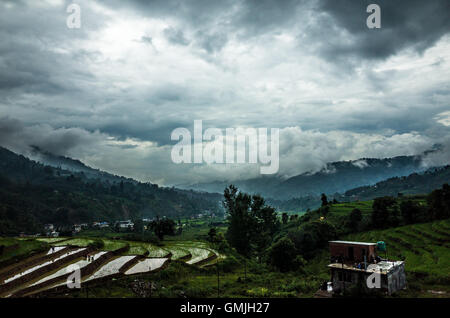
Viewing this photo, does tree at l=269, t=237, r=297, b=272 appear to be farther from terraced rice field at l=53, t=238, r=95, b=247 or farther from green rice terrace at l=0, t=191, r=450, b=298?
terraced rice field at l=53, t=238, r=95, b=247

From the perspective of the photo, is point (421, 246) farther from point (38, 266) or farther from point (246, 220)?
point (38, 266)

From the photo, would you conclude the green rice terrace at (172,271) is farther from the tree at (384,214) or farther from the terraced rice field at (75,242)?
the tree at (384,214)

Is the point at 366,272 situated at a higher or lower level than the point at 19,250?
lower

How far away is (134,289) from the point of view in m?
26.1

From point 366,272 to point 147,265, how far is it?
884 inches

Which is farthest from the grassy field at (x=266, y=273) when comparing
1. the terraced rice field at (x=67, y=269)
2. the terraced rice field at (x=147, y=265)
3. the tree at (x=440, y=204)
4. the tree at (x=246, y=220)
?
the tree at (x=246, y=220)

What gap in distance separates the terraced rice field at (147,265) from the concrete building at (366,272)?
61.2ft

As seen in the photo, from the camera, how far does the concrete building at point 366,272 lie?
81.8 ft

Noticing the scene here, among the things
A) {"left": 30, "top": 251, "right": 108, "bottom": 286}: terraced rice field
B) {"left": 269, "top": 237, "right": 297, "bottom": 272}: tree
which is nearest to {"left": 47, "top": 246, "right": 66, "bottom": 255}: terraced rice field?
{"left": 30, "top": 251, "right": 108, "bottom": 286}: terraced rice field

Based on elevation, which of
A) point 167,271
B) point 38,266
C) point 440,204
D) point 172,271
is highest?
point 440,204

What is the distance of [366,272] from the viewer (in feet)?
83.7

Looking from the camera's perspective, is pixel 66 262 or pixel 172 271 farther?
pixel 172 271

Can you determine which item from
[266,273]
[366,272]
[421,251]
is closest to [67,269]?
[266,273]
